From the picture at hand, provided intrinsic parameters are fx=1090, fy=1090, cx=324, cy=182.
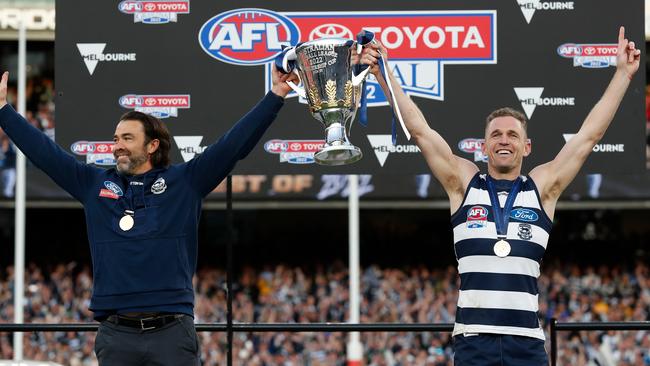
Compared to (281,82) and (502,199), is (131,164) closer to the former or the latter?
(281,82)

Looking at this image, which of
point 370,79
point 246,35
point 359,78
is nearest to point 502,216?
point 359,78

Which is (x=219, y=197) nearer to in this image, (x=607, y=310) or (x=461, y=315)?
(x=607, y=310)

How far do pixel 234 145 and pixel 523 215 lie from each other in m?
1.21

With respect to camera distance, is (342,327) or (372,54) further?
(342,327)

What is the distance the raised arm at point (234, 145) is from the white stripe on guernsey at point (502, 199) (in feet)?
2.88

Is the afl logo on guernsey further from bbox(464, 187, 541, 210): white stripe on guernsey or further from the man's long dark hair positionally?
the man's long dark hair

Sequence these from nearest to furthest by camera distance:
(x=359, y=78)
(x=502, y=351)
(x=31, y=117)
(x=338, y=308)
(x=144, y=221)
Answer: (x=502, y=351)
(x=144, y=221)
(x=359, y=78)
(x=338, y=308)
(x=31, y=117)

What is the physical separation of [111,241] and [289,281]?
15.3 m

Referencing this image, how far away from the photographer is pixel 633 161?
6031 mm

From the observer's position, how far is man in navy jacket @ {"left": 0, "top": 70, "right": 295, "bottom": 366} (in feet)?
14.0

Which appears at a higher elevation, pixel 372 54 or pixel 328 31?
pixel 328 31

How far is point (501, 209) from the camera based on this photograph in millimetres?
4434

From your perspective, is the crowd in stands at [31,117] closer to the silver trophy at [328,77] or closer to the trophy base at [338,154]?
the silver trophy at [328,77]

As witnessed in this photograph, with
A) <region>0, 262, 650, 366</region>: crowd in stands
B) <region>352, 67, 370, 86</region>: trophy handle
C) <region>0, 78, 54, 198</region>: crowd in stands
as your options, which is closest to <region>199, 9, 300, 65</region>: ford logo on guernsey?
<region>352, 67, 370, 86</region>: trophy handle
